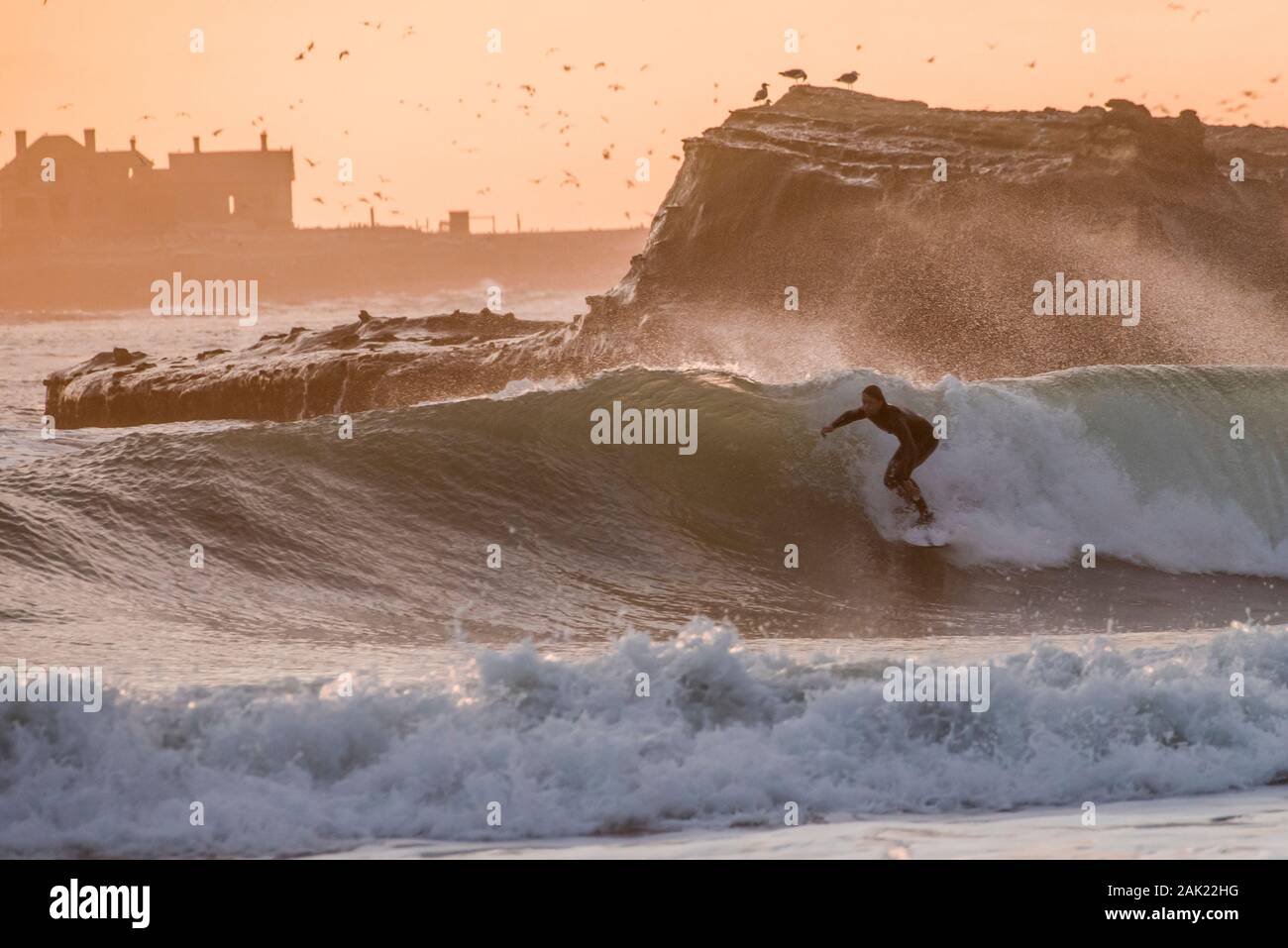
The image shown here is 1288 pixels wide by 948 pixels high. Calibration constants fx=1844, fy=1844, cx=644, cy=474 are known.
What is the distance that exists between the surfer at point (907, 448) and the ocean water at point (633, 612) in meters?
0.26

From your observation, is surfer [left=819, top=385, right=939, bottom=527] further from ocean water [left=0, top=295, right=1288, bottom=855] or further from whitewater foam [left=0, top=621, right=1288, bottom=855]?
whitewater foam [left=0, top=621, right=1288, bottom=855]

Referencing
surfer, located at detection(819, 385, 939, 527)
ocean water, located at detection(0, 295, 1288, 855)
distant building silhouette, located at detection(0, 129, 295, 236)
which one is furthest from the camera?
distant building silhouette, located at detection(0, 129, 295, 236)

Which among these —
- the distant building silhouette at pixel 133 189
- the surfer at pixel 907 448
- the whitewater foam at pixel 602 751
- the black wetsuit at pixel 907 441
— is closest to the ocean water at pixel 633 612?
the whitewater foam at pixel 602 751

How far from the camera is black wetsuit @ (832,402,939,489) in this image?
1753cm

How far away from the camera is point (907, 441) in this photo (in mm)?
17641

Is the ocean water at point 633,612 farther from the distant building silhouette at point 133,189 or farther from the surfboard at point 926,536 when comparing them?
the distant building silhouette at point 133,189

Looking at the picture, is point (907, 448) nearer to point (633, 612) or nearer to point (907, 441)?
point (907, 441)

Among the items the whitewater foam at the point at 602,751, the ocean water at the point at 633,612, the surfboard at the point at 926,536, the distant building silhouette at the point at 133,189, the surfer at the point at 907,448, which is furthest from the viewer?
the distant building silhouette at the point at 133,189

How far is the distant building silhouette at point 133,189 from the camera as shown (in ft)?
378

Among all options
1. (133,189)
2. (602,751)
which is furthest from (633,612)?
(133,189)

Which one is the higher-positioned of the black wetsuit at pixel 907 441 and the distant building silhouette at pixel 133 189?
the distant building silhouette at pixel 133 189

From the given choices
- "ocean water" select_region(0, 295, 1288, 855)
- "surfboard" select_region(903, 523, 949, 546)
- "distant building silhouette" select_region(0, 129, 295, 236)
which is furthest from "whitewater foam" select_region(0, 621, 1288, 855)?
"distant building silhouette" select_region(0, 129, 295, 236)

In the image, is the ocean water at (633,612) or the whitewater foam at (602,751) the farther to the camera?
the ocean water at (633,612)
